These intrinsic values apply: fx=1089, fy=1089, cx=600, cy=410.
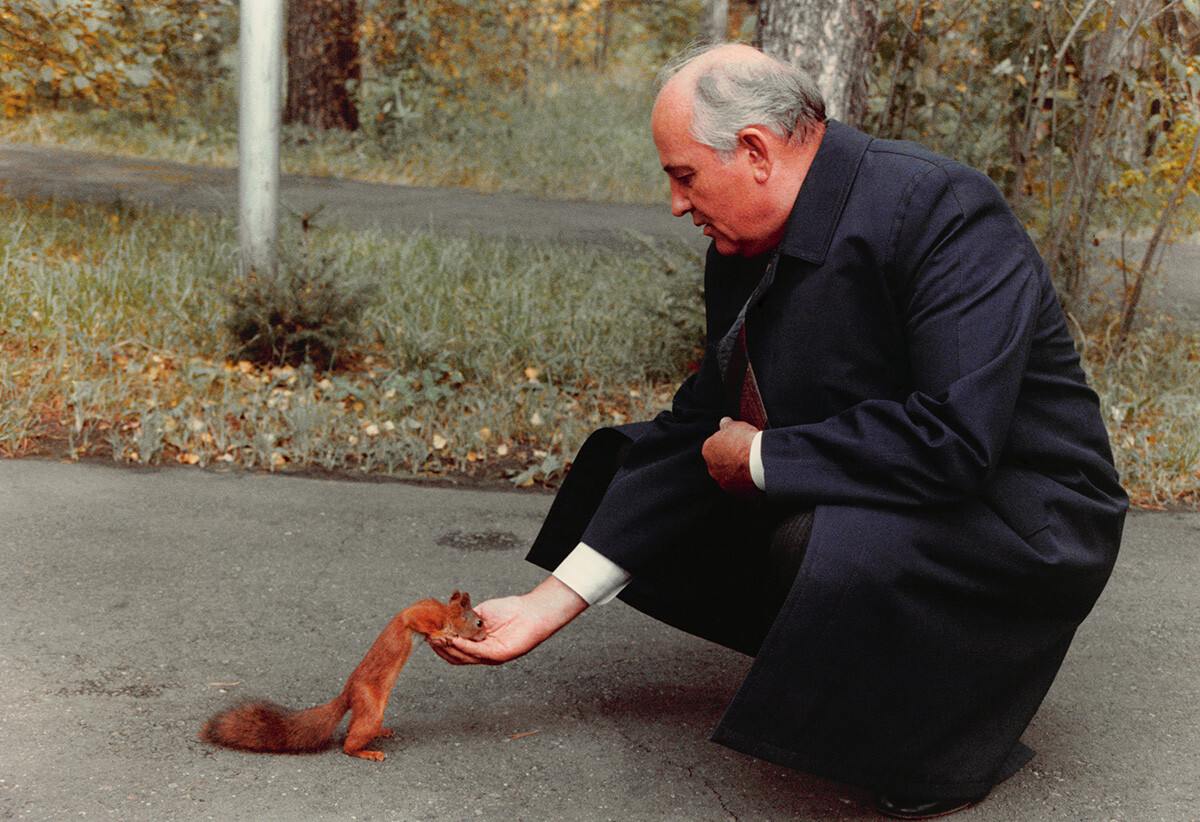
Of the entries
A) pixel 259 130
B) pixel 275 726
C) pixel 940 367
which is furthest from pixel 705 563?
pixel 259 130

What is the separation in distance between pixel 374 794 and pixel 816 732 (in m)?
0.87

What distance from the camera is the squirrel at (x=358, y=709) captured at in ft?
6.93

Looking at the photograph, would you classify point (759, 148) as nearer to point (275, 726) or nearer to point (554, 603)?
point (554, 603)

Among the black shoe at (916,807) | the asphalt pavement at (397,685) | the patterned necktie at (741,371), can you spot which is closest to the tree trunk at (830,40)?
the asphalt pavement at (397,685)

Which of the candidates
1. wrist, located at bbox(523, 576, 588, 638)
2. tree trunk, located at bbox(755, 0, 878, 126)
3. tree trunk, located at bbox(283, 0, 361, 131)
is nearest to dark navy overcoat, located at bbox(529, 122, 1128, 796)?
wrist, located at bbox(523, 576, 588, 638)

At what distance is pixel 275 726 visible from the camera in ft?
7.22

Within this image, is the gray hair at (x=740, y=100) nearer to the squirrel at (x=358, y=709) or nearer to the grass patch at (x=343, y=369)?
the squirrel at (x=358, y=709)

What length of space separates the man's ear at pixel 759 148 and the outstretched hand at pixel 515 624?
3.00 feet

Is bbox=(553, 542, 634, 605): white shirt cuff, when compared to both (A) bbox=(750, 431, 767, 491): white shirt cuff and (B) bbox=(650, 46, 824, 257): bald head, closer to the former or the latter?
(A) bbox=(750, 431, 767, 491): white shirt cuff

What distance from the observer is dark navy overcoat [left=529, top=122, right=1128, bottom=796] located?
1.86 m

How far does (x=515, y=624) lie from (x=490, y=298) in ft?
12.1

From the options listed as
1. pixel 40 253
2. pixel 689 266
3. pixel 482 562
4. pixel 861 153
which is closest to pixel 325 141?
pixel 40 253

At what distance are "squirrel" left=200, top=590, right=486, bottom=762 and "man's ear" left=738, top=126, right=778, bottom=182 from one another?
100 centimetres

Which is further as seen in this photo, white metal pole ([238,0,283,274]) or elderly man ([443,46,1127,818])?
white metal pole ([238,0,283,274])
